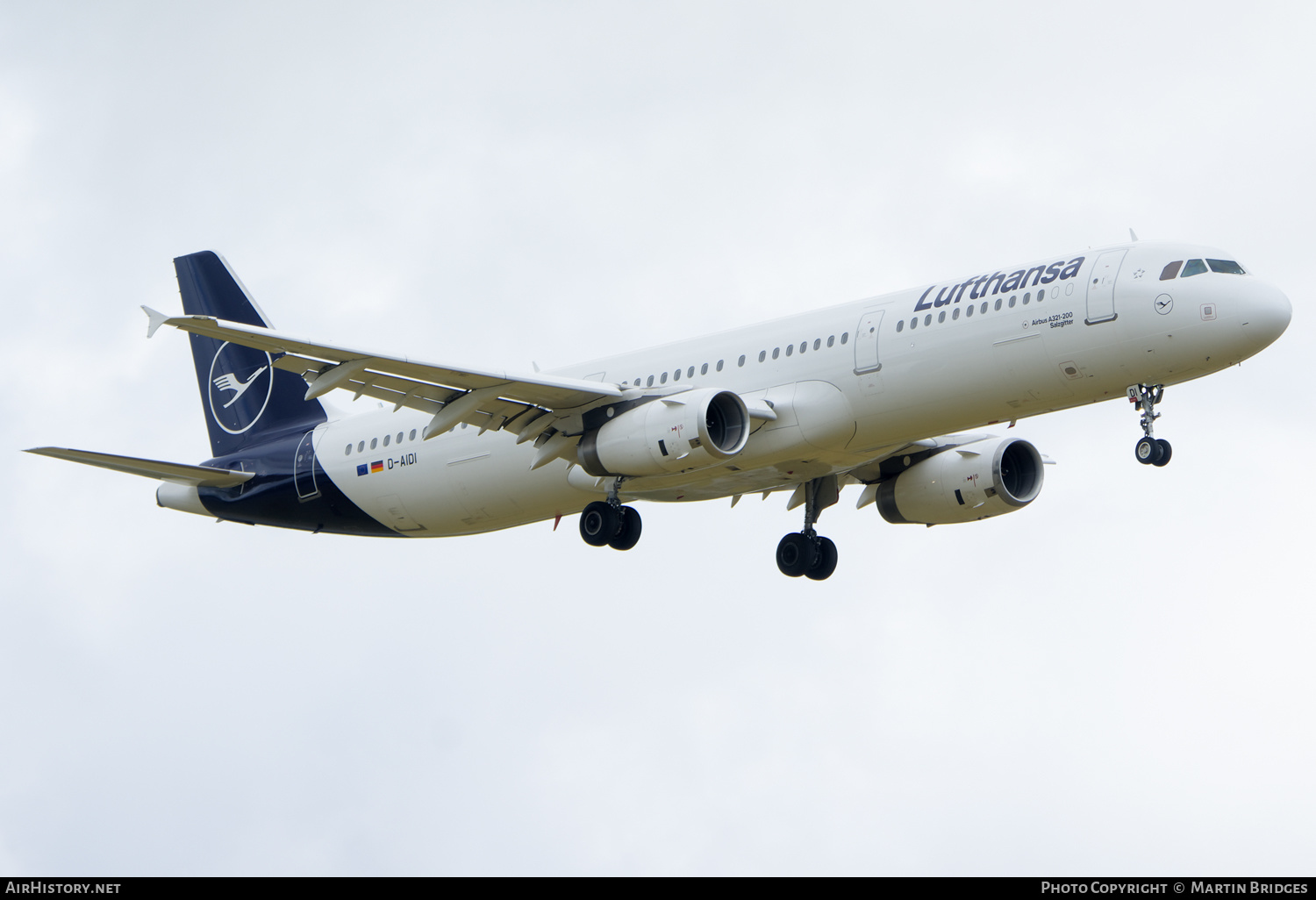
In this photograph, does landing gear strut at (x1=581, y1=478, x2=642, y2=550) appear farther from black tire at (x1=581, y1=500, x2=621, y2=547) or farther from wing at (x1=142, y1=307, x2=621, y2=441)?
wing at (x1=142, y1=307, x2=621, y2=441)

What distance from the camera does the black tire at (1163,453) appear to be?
2780cm

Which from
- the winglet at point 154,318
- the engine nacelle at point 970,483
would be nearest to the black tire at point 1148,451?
the engine nacelle at point 970,483

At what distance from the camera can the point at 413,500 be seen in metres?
36.6

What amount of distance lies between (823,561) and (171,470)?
1516 centimetres

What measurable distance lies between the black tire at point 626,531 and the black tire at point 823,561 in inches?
209

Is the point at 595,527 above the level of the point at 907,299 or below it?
below

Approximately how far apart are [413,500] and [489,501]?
2.20 m

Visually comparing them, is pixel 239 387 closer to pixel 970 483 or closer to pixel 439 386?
pixel 439 386

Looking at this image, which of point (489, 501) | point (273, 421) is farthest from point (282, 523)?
point (489, 501)

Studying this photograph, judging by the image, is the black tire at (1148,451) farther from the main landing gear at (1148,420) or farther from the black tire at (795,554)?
the black tire at (795,554)

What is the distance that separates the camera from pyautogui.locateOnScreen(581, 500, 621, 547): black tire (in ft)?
107
